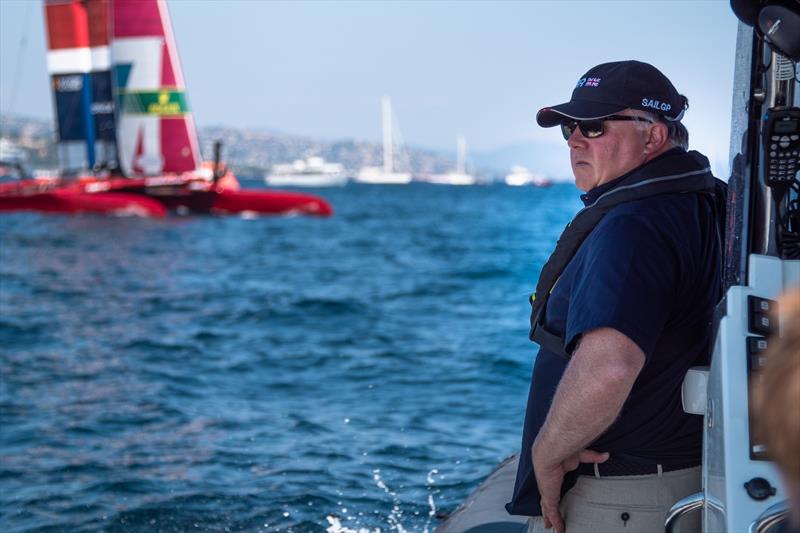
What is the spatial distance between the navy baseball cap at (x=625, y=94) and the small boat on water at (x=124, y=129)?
114ft

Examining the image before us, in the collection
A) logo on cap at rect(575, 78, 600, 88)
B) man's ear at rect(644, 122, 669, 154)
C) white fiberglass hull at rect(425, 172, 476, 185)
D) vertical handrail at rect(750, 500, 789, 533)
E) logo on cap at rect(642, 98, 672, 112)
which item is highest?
logo on cap at rect(575, 78, 600, 88)

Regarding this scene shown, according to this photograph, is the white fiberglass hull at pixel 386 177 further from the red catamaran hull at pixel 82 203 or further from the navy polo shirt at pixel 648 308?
the navy polo shirt at pixel 648 308

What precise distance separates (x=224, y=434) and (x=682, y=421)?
4726 millimetres

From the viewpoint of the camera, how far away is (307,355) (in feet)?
32.4

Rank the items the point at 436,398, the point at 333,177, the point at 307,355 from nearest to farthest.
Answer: the point at 436,398, the point at 307,355, the point at 333,177

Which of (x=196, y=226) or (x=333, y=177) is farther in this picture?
(x=333, y=177)

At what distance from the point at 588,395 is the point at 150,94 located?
1505 inches

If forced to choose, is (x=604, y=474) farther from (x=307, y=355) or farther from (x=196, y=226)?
(x=196, y=226)

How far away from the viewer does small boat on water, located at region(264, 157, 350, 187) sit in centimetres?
12762

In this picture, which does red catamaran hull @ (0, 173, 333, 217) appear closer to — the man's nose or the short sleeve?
the man's nose

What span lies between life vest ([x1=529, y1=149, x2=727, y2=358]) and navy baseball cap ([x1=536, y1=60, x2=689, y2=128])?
0.35ft

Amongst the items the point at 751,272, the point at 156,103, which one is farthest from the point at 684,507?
the point at 156,103

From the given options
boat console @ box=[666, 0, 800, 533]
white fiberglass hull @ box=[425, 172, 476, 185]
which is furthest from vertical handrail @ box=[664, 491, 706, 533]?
white fiberglass hull @ box=[425, 172, 476, 185]

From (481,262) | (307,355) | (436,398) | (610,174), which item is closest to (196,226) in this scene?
(481,262)
